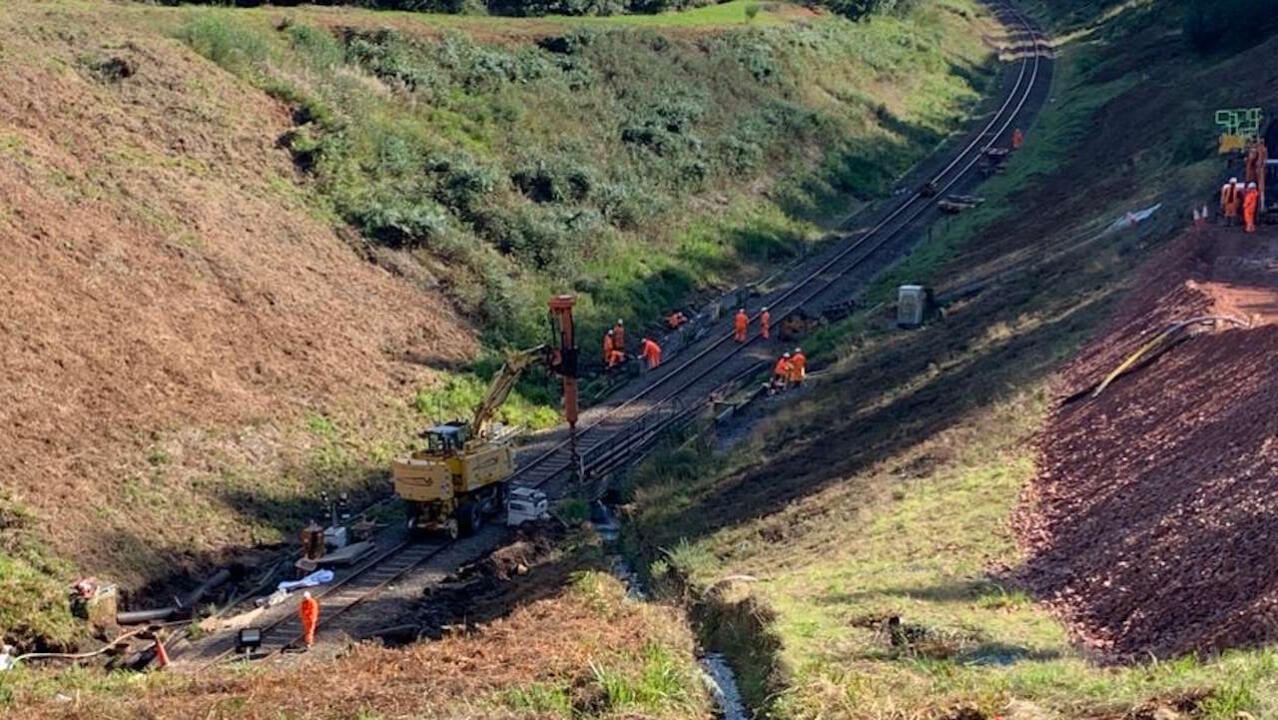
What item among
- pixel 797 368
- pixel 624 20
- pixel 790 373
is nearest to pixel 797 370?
pixel 797 368

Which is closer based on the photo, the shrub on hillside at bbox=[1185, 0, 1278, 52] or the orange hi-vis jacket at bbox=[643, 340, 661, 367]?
the orange hi-vis jacket at bbox=[643, 340, 661, 367]

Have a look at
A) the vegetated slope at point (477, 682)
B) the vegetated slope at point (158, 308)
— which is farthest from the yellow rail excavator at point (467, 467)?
the vegetated slope at point (477, 682)

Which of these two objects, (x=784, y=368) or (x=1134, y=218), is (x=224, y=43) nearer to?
(x=784, y=368)

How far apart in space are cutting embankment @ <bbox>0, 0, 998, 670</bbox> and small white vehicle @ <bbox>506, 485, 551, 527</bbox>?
12.5 feet

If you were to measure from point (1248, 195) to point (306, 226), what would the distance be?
2262 cm

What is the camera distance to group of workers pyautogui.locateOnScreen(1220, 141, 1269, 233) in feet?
121

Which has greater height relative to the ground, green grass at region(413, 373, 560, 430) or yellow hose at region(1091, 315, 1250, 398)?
yellow hose at region(1091, 315, 1250, 398)

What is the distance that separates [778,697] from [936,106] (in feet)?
224

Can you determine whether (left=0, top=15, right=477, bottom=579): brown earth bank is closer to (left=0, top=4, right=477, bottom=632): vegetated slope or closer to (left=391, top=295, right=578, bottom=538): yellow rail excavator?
(left=0, top=4, right=477, bottom=632): vegetated slope

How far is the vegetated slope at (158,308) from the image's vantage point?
3212 cm

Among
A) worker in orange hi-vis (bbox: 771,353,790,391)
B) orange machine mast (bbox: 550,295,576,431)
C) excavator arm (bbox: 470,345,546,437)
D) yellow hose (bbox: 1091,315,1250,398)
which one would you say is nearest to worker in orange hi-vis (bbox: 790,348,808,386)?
worker in orange hi-vis (bbox: 771,353,790,391)

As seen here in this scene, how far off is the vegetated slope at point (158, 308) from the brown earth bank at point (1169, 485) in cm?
1567

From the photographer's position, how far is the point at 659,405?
42.9m

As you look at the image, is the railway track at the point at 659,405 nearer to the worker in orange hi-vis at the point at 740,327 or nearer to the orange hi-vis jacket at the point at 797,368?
the worker in orange hi-vis at the point at 740,327
